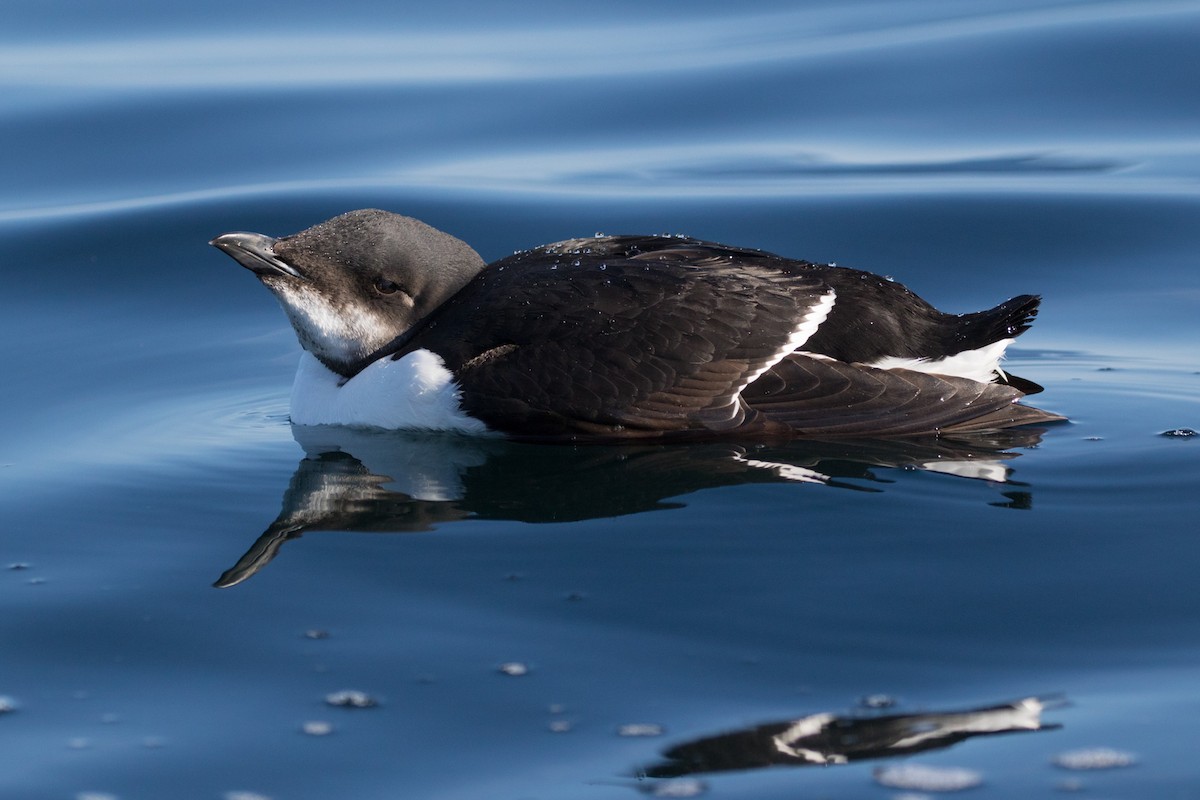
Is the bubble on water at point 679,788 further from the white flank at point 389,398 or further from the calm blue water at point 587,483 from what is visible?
the white flank at point 389,398

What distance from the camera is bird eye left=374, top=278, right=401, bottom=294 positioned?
20.1 ft

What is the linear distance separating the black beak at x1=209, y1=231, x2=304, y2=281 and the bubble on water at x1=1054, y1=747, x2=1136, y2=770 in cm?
356

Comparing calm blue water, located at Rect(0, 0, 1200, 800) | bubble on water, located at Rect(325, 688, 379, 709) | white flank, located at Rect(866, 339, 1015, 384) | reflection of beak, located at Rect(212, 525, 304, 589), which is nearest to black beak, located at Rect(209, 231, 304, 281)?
calm blue water, located at Rect(0, 0, 1200, 800)

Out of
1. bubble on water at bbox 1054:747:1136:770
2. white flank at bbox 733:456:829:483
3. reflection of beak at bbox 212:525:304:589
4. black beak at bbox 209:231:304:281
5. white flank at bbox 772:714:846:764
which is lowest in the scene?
bubble on water at bbox 1054:747:1136:770

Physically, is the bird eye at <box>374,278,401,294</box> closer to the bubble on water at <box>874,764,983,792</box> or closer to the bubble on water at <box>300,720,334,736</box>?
the bubble on water at <box>300,720,334,736</box>

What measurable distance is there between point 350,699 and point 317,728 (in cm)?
15

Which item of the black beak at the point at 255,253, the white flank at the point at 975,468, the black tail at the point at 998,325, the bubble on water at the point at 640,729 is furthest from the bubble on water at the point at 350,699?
the black tail at the point at 998,325

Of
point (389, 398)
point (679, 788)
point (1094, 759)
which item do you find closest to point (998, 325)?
point (389, 398)

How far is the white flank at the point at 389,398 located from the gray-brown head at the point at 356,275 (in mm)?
138

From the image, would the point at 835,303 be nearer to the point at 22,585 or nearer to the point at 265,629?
the point at 265,629

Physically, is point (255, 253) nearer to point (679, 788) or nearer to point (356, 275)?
point (356, 275)

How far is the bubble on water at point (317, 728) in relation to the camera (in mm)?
3816

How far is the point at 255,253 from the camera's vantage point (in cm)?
604

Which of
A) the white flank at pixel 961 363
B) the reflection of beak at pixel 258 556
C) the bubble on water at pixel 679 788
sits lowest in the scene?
the bubble on water at pixel 679 788
